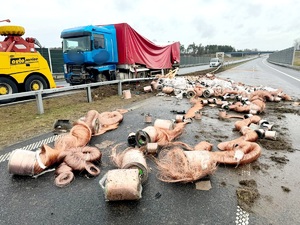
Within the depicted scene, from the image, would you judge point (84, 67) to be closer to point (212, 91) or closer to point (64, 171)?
point (212, 91)

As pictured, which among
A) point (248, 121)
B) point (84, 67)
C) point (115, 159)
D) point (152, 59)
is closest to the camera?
point (115, 159)

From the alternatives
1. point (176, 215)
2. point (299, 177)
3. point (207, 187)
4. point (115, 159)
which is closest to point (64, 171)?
point (115, 159)

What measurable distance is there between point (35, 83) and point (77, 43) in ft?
12.0

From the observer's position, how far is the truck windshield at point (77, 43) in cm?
1122

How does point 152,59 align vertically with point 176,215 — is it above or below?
above

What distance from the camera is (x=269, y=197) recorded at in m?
2.54

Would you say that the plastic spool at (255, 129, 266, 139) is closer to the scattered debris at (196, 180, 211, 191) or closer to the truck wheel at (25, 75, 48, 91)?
the scattered debris at (196, 180, 211, 191)

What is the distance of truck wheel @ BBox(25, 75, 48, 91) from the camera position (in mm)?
8708

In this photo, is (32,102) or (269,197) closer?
(269,197)

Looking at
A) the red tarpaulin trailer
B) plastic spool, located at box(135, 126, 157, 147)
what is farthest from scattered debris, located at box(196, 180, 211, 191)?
the red tarpaulin trailer

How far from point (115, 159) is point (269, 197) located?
2122 millimetres

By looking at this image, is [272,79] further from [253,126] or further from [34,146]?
[34,146]

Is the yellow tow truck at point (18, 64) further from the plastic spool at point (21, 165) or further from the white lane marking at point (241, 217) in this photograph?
the white lane marking at point (241, 217)

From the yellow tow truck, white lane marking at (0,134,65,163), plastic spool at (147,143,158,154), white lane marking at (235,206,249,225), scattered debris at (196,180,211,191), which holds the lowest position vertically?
scattered debris at (196,180,211,191)
